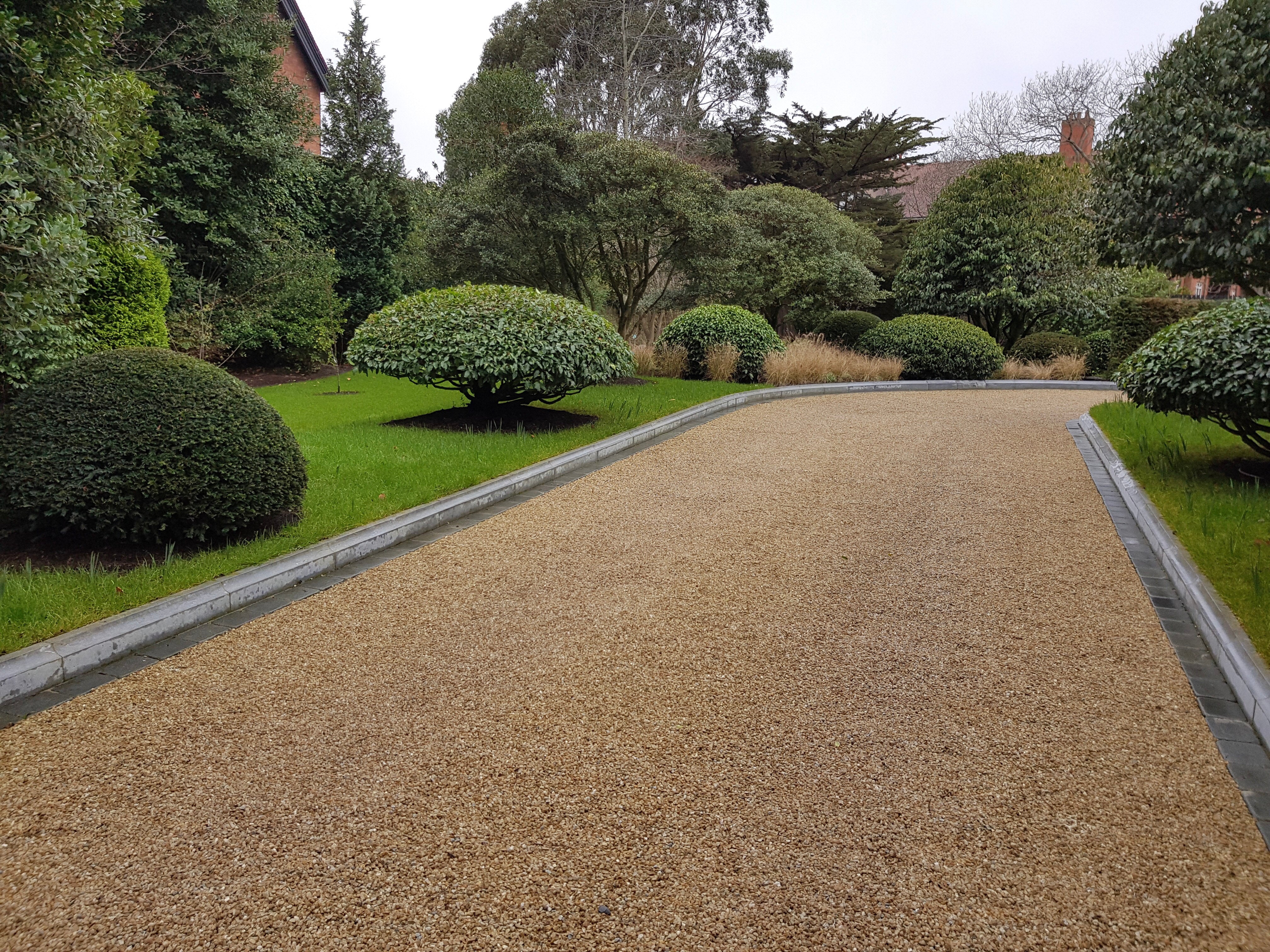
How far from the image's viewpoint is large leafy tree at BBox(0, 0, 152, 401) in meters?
Answer: 4.27

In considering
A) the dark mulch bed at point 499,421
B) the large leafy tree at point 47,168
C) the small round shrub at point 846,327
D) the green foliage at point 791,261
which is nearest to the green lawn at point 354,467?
the dark mulch bed at point 499,421

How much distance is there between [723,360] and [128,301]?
29.7ft

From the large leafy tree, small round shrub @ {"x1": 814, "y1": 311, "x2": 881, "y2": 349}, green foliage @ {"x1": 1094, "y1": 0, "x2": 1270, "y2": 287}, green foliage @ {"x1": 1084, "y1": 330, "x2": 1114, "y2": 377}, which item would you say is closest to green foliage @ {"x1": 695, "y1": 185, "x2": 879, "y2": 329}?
small round shrub @ {"x1": 814, "y1": 311, "x2": 881, "y2": 349}

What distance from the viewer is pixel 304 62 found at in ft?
78.6

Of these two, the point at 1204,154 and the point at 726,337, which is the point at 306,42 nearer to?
the point at 726,337

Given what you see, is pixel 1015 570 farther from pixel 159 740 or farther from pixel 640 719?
pixel 159 740

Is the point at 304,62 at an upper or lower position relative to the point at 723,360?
upper

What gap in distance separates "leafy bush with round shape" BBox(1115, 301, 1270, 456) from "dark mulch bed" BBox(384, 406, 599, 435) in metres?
5.52

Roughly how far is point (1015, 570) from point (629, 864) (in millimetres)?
3433

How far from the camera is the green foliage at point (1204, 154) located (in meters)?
7.94

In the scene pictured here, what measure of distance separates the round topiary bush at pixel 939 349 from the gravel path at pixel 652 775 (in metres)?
12.4

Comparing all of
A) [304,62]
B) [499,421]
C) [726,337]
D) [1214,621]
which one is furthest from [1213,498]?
[304,62]

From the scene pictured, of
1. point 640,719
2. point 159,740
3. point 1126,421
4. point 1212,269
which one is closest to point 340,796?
point 159,740

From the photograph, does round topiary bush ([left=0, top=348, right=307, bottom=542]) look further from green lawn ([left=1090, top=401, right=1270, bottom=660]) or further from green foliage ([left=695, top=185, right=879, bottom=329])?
green foliage ([left=695, top=185, right=879, bottom=329])
